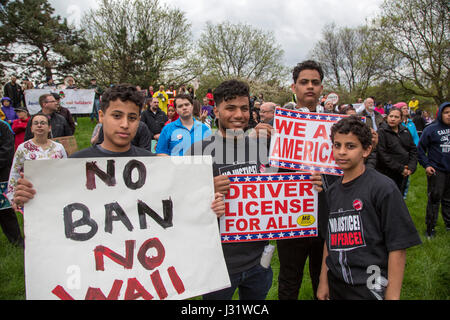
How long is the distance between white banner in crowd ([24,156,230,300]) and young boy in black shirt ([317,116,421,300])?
840 mm

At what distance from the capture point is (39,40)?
23.9 metres

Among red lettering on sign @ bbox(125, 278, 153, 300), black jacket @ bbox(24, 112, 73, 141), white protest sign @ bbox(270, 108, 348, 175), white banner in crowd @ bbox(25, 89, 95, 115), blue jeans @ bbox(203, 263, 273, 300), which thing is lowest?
blue jeans @ bbox(203, 263, 273, 300)

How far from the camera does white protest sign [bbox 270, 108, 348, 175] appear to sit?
2408 mm

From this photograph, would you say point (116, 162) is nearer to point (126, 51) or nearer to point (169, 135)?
point (169, 135)

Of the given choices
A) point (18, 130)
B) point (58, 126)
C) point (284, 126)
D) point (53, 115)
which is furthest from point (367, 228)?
point (18, 130)

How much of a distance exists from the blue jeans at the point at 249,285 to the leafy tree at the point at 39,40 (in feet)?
85.0

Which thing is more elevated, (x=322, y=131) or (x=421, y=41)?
(x=421, y=41)

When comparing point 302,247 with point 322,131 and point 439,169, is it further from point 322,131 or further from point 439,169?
point 439,169

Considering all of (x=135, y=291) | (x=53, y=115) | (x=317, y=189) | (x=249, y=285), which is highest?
(x=53, y=115)

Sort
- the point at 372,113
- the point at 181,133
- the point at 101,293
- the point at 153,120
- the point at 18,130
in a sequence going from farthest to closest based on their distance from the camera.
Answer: the point at 372,113, the point at 153,120, the point at 18,130, the point at 181,133, the point at 101,293

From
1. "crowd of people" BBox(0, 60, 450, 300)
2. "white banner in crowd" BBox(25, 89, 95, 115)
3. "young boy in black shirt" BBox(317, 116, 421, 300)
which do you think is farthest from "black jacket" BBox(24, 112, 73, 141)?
"white banner in crowd" BBox(25, 89, 95, 115)

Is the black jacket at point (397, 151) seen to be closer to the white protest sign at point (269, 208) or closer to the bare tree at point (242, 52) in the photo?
the white protest sign at point (269, 208)

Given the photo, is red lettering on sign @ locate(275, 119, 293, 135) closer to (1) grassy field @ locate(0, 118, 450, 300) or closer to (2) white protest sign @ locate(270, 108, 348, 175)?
(2) white protest sign @ locate(270, 108, 348, 175)

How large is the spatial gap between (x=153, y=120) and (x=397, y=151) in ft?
18.0
